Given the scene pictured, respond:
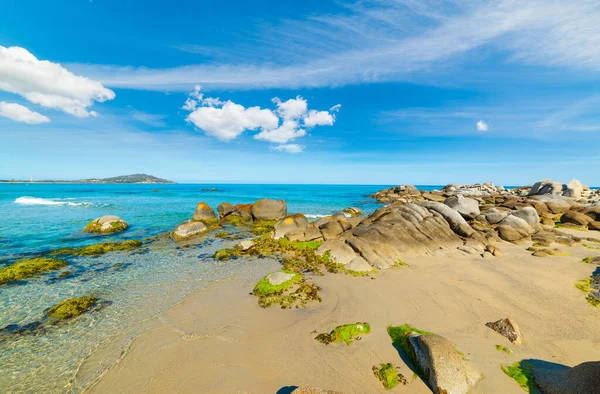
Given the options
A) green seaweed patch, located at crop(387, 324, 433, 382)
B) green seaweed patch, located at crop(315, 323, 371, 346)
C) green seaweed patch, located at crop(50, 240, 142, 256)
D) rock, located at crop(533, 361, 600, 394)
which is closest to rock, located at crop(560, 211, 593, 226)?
rock, located at crop(533, 361, 600, 394)

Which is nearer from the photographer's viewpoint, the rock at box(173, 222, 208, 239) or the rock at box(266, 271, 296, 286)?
the rock at box(266, 271, 296, 286)

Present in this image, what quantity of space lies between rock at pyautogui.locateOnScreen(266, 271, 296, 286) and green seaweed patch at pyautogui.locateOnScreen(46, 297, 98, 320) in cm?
731

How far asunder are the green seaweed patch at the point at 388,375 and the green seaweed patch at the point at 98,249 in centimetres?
1879

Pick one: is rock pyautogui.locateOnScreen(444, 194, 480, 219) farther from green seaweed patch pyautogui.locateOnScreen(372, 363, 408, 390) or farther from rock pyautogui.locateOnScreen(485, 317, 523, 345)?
green seaweed patch pyautogui.locateOnScreen(372, 363, 408, 390)

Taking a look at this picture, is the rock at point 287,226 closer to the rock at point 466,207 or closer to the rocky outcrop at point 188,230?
the rocky outcrop at point 188,230

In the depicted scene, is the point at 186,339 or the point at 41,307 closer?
the point at 186,339

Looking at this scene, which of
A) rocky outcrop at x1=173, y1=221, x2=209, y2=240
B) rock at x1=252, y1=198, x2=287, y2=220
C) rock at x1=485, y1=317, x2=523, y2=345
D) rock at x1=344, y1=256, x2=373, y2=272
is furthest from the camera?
rock at x1=252, y1=198, x2=287, y2=220

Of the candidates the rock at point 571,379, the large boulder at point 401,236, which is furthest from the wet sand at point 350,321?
the large boulder at point 401,236

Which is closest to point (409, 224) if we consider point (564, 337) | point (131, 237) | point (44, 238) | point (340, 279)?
point (340, 279)

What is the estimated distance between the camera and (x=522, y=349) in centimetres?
681

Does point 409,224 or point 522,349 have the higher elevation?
point 409,224

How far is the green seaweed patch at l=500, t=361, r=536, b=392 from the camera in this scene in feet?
18.5

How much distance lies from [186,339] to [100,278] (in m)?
8.41

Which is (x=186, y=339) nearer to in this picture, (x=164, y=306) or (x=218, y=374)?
(x=218, y=374)
